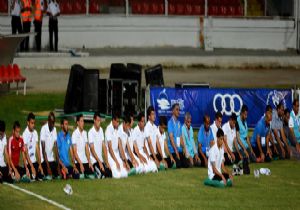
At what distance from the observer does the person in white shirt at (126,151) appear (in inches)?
1106

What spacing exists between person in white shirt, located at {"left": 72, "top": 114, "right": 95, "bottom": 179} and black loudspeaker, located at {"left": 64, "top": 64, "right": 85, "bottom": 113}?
24.8ft

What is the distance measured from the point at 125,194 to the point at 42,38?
20490 millimetres

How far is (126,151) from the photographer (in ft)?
93.4

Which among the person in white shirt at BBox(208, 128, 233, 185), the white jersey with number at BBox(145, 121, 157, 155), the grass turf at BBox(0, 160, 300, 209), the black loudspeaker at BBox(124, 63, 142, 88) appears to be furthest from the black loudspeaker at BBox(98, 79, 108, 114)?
the person in white shirt at BBox(208, 128, 233, 185)

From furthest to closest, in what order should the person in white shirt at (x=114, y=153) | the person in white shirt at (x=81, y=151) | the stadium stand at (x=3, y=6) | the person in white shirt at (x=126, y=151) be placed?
the stadium stand at (x=3, y=6), the person in white shirt at (x=126, y=151), the person in white shirt at (x=114, y=153), the person in white shirt at (x=81, y=151)

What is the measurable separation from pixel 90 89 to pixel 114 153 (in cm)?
725

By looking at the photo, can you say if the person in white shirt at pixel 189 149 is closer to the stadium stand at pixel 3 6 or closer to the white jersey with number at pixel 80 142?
the white jersey with number at pixel 80 142

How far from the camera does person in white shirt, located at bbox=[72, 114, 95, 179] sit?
2739 centimetres

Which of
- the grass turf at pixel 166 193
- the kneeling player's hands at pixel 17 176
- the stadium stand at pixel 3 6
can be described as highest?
the stadium stand at pixel 3 6

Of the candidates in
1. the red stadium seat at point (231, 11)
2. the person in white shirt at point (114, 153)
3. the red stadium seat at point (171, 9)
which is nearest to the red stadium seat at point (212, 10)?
the red stadium seat at point (231, 11)

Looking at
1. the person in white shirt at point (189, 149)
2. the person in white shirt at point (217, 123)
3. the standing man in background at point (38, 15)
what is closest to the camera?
the person in white shirt at point (217, 123)

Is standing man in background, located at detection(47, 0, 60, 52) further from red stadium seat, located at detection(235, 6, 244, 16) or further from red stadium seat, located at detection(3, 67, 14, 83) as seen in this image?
red stadium seat, located at detection(235, 6, 244, 16)

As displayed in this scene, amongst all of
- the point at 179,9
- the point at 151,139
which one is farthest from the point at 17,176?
the point at 179,9

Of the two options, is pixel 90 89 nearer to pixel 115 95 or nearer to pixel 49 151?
pixel 115 95
